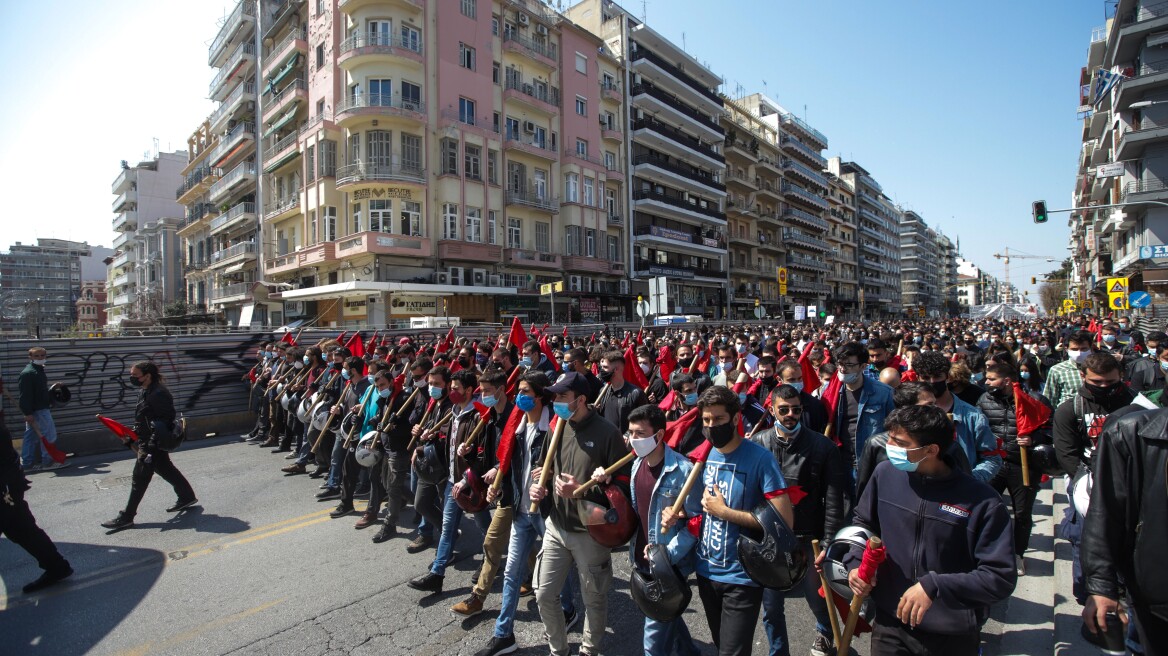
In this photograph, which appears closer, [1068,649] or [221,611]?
[1068,649]

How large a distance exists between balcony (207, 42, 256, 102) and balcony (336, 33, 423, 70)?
1465 cm

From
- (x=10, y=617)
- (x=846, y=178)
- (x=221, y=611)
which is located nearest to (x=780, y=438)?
(x=221, y=611)

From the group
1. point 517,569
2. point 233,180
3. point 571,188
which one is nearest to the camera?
point 517,569

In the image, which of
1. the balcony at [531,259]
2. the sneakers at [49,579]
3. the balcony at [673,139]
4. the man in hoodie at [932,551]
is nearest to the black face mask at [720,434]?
the man in hoodie at [932,551]

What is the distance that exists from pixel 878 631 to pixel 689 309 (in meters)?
43.5

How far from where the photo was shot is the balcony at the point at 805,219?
61062 mm

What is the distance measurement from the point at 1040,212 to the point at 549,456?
18652 mm

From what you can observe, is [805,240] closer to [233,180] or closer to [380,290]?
[380,290]

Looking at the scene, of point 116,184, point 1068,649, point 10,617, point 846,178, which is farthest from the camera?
point 846,178

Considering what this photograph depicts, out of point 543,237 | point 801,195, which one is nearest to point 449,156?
point 543,237

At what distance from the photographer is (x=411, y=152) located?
28.5m

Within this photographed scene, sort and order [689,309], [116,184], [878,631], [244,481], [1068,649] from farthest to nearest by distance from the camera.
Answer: [116,184] → [689,309] → [244,481] → [1068,649] → [878,631]

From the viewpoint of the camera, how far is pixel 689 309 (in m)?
45.3

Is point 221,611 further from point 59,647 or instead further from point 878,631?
point 878,631
